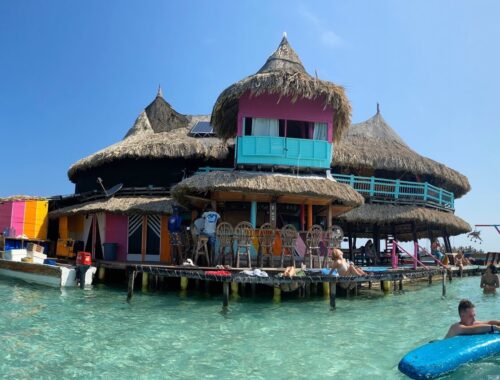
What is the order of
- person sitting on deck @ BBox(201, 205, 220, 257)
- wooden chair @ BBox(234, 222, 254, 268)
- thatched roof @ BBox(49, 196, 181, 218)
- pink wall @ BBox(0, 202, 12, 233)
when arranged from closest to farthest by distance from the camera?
wooden chair @ BBox(234, 222, 254, 268) → person sitting on deck @ BBox(201, 205, 220, 257) → thatched roof @ BBox(49, 196, 181, 218) → pink wall @ BBox(0, 202, 12, 233)

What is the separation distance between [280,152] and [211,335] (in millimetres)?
6944

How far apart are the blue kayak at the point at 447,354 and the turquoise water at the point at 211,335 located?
15 cm

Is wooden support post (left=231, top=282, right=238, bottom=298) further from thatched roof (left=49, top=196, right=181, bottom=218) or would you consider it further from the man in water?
the man in water

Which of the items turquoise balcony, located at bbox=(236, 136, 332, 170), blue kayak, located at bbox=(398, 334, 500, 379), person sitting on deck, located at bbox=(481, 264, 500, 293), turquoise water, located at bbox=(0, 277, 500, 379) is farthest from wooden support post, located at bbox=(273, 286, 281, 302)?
person sitting on deck, located at bbox=(481, 264, 500, 293)

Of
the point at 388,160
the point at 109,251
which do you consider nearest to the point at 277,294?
the point at 109,251

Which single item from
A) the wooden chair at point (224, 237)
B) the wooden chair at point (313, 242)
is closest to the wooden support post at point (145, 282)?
the wooden chair at point (224, 237)

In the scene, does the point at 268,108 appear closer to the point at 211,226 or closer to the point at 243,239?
the point at 211,226

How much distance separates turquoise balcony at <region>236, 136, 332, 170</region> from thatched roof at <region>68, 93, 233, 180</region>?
3708mm

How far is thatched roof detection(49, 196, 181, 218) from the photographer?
594 inches

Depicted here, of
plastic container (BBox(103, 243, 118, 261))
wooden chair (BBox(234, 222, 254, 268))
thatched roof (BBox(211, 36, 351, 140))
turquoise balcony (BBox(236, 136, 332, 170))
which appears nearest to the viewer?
wooden chair (BBox(234, 222, 254, 268))

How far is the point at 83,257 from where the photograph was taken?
12.3 metres

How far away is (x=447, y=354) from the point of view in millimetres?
5203

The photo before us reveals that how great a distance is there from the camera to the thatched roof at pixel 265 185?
11.7 m

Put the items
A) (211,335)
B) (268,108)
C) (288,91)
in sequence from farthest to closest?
(268,108) → (288,91) → (211,335)
